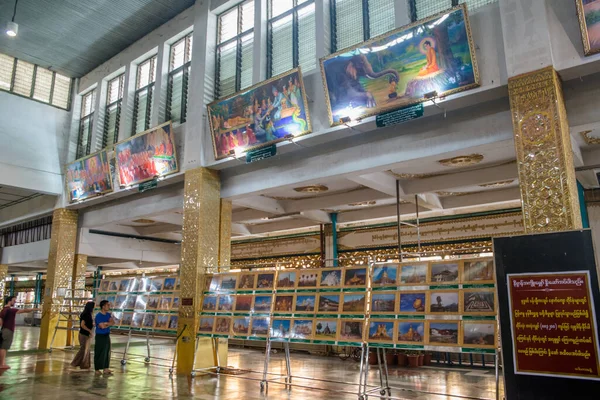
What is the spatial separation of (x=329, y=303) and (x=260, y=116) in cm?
359

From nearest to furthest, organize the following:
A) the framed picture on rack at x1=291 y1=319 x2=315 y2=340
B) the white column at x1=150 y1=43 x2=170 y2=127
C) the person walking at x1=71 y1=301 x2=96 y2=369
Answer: the framed picture on rack at x1=291 y1=319 x2=315 y2=340 < the person walking at x1=71 y1=301 x2=96 y2=369 < the white column at x1=150 y1=43 x2=170 y2=127

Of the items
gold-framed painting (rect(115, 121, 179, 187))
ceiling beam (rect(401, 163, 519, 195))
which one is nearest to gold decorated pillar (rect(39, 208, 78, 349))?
gold-framed painting (rect(115, 121, 179, 187))

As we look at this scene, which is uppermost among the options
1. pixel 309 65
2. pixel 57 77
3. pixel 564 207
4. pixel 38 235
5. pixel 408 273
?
pixel 57 77

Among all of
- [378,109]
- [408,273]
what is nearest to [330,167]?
[378,109]

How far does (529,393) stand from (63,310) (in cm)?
1224

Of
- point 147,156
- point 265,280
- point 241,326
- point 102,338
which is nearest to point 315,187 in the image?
point 265,280

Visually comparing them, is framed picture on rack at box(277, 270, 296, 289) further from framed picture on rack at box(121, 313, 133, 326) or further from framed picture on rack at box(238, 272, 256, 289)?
framed picture on rack at box(121, 313, 133, 326)

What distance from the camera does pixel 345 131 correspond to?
7422 millimetres

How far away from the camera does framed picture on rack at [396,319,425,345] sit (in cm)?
557

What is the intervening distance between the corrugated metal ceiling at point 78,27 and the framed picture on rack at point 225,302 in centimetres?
674

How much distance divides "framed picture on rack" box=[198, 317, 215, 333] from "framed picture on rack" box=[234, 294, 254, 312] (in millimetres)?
Result: 645

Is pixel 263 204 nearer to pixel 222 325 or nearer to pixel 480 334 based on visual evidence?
pixel 222 325

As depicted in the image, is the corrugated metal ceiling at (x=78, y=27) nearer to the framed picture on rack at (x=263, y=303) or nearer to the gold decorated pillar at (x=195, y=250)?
the gold decorated pillar at (x=195, y=250)

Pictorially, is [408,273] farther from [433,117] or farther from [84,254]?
[84,254]
